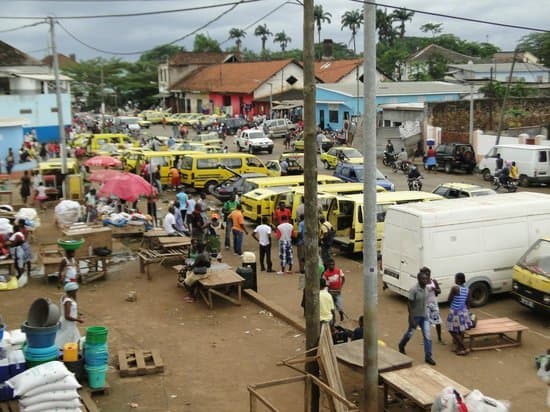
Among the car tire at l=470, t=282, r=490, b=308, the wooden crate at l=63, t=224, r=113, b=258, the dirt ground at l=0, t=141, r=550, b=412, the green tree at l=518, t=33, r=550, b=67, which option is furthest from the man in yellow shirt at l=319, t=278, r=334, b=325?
the green tree at l=518, t=33, r=550, b=67

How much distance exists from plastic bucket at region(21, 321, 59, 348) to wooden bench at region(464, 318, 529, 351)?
6895mm

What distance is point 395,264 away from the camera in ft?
47.2

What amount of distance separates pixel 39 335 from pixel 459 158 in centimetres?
2893

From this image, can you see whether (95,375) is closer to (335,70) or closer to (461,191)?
(461,191)

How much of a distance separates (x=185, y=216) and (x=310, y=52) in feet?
44.0

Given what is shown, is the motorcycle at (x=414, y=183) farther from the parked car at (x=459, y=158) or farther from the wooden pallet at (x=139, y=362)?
the wooden pallet at (x=139, y=362)

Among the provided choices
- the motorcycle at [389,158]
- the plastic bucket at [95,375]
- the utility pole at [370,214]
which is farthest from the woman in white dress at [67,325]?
the motorcycle at [389,158]

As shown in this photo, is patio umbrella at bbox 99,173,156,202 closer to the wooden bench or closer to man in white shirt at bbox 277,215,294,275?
man in white shirt at bbox 277,215,294,275

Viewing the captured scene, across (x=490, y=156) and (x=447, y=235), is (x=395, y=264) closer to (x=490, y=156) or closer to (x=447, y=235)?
(x=447, y=235)

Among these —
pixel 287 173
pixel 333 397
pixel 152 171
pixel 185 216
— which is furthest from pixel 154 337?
pixel 287 173

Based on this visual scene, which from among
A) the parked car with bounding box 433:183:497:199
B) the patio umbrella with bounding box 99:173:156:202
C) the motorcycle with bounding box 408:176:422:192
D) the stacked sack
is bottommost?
the stacked sack

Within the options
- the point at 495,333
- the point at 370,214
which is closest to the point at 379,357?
the point at 370,214

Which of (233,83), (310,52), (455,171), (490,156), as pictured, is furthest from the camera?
(233,83)

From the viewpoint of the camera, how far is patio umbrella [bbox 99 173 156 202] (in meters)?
20.3
